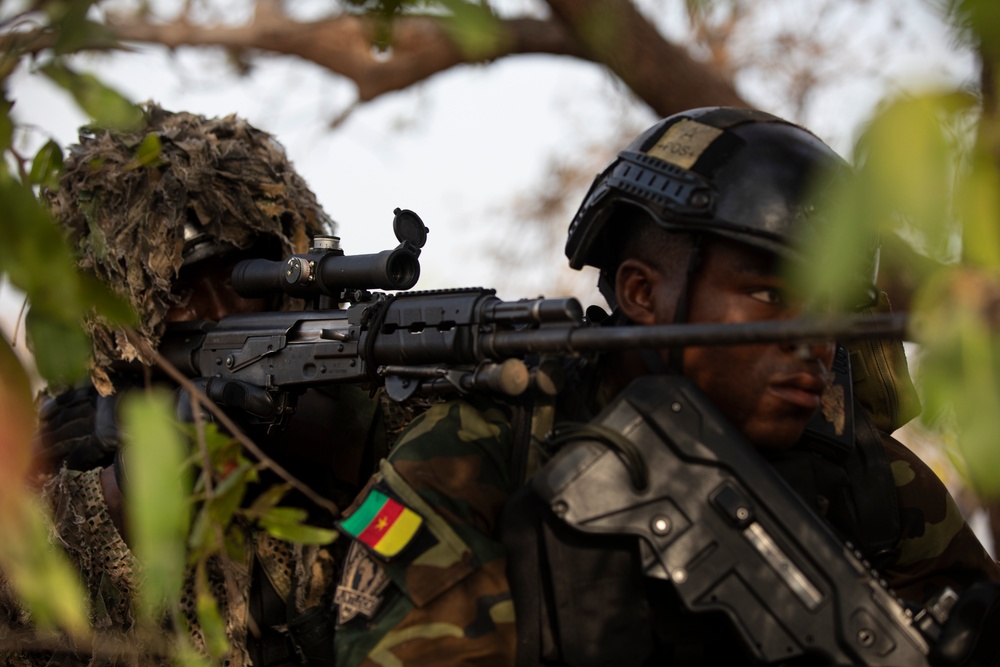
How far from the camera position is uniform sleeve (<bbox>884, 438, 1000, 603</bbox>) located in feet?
9.64

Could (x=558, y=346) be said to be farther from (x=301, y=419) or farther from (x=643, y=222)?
(x=301, y=419)

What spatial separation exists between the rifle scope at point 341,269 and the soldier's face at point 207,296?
36cm

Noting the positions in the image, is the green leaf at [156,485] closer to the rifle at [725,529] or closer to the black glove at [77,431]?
the rifle at [725,529]

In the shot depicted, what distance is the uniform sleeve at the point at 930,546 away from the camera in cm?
294

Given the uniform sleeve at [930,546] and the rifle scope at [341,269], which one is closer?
the uniform sleeve at [930,546]

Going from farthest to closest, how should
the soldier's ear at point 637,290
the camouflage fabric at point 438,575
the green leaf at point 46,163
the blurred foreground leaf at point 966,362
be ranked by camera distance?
the soldier's ear at point 637,290, the camouflage fabric at point 438,575, the green leaf at point 46,163, the blurred foreground leaf at point 966,362

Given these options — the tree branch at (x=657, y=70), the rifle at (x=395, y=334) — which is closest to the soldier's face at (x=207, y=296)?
the rifle at (x=395, y=334)

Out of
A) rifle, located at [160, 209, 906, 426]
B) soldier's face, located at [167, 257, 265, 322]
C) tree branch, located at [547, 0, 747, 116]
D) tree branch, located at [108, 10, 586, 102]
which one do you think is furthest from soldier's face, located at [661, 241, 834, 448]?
tree branch, located at [108, 10, 586, 102]

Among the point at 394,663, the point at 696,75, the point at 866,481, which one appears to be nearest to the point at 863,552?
the point at 866,481

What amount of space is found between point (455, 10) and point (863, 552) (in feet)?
6.12

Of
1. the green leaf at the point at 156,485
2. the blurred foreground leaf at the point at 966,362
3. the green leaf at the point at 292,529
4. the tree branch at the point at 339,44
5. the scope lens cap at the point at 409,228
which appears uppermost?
the tree branch at the point at 339,44

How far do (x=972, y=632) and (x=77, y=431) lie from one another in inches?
Result: 117

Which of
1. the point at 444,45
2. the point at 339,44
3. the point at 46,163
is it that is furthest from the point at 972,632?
the point at 339,44

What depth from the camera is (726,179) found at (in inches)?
104
